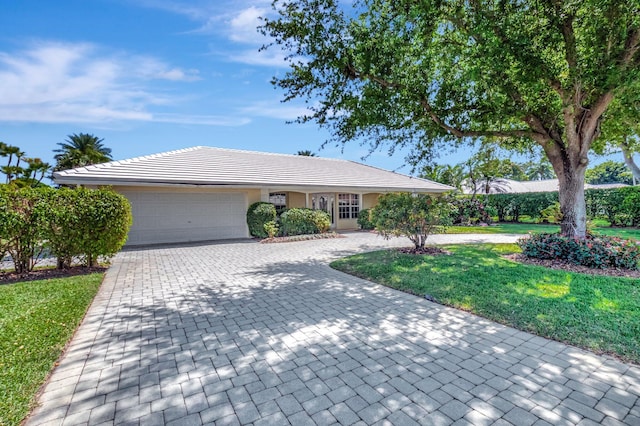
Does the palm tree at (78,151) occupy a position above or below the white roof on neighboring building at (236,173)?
above

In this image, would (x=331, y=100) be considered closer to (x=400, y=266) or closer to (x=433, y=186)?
(x=400, y=266)

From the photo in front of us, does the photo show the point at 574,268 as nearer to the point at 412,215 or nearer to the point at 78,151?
the point at 412,215

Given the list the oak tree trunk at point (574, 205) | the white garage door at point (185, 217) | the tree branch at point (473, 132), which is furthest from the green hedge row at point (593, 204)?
the white garage door at point (185, 217)

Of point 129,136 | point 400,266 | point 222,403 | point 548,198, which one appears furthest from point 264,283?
point 548,198

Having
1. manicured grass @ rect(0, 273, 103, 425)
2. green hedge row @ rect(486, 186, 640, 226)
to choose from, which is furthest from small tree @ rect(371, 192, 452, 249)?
green hedge row @ rect(486, 186, 640, 226)

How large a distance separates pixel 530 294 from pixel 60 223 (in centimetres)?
1056

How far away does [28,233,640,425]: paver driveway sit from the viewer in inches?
98.3

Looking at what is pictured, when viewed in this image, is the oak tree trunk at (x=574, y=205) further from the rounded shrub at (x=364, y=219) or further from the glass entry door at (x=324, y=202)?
the glass entry door at (x=324, y=202)

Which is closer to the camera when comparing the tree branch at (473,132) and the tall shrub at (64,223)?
the tall shrub at (64,223)

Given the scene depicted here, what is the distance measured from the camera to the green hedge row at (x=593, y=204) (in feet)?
50.4

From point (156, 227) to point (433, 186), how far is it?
18.2 m

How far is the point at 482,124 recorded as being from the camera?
879 cm

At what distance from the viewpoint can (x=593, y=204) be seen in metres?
17.6

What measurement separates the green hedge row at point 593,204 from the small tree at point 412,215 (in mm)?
13575
